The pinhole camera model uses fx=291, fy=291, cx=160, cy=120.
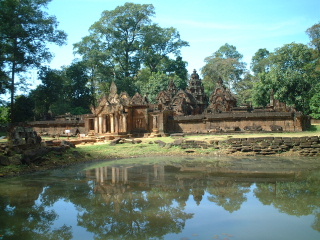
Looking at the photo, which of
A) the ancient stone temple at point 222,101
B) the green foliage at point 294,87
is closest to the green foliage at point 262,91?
the green foliage at point 294,87

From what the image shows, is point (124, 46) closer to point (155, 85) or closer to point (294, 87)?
point (155, 85)

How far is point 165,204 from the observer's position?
283 inches

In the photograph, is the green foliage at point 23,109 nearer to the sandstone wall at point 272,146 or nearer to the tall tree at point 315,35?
the sandstone wall at point 272,146

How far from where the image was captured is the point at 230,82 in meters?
64.2

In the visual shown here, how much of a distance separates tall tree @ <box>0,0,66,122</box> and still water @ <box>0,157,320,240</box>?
27089mm

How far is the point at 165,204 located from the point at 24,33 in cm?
3354

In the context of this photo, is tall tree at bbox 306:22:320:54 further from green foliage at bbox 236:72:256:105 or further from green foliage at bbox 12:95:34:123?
green foliage at bbox 12:95:34:123

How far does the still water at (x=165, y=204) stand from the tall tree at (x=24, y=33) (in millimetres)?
27089

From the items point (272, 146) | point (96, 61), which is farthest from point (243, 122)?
point (96, 61)

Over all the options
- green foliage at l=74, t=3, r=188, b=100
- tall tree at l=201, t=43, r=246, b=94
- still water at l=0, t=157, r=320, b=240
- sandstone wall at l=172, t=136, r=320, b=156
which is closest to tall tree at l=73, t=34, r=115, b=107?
green foliage at l=74, t=3, r=188, b=100

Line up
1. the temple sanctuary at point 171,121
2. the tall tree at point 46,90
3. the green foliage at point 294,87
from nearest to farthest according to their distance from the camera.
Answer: the temple sanctuary at point 171,121 → the green foliage at point 294,87 → the tall tree at point 46,90

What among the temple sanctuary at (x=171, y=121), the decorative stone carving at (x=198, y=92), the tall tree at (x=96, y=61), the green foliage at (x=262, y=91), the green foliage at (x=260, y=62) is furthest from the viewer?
the green foliage at (x=260, y=62)

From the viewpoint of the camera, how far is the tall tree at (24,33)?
32969 millimetres

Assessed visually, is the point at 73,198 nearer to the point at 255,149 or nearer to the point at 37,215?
the point at 37,215
